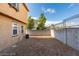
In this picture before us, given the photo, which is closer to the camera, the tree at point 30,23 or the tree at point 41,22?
the tree at point 41,22

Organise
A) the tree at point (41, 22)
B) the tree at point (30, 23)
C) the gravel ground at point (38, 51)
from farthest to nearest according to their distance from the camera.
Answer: the tree at point (30, 23), the tree at point (41, 22), the gravel ground at point (38, 51)

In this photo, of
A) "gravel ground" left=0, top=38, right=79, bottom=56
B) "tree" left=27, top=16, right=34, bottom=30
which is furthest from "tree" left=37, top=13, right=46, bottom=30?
"gravel ground" left=0, top=38, right=79, bottom=56

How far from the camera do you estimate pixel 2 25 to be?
251 inches

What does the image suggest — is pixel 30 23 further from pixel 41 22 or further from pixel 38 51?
pixel 38 51

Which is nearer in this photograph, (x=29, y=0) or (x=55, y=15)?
(x=29, y=0)

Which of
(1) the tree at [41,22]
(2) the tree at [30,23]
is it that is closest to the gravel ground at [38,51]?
(1) the tree at [41,22]

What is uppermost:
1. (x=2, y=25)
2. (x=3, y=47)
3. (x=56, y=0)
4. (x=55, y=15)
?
(x=55, y=15)

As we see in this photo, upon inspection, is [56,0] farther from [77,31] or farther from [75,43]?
[75,43]

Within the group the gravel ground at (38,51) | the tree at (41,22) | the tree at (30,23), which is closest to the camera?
the gravel ground at (38,51)

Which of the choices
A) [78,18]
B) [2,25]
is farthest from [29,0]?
[78,18]

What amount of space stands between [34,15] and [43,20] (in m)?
2.06

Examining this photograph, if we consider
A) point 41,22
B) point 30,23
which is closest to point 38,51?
point 41,22

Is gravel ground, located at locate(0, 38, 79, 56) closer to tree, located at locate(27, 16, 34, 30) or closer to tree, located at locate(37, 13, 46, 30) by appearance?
tree, located at locate(37, 13, 46, 30)

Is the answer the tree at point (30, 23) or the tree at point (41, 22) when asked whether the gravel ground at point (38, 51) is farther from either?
the tree at point (30, 23)
